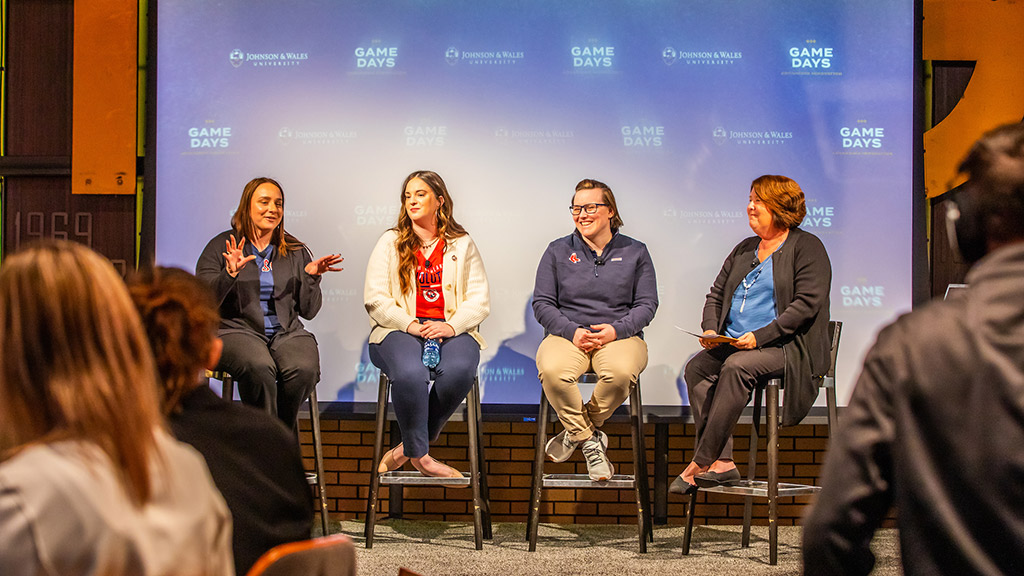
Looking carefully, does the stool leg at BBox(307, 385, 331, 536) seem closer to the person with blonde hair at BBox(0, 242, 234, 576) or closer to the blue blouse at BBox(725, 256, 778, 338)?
the blue blouse at BBox(725, 256, 778, 338)

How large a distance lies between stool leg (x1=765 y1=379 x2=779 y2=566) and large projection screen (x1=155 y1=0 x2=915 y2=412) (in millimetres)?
824

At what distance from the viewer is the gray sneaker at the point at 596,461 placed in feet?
12.7

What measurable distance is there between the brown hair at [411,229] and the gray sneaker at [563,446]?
3.02 ft

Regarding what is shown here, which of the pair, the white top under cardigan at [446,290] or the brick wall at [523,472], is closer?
the white top under cardigan at [446,290]

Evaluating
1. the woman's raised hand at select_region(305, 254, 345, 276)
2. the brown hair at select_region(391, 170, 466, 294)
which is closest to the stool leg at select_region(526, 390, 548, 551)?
the brown hair at select_region(391, 170, 466, 294)

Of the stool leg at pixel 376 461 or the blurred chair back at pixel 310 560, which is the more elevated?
the blurred chair back at pixel 310 560

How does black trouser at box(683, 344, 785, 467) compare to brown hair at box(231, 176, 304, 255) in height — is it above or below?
below

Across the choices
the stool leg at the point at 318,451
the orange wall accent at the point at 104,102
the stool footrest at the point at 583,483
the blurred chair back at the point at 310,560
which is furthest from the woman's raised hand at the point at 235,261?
the blurred chair back at the point at 310,560

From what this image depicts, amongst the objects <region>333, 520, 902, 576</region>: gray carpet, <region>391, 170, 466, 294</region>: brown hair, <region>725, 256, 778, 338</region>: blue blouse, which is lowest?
<region>333, 520, 902, 576</region>: gray carpet

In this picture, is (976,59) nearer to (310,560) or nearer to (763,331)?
(763,331)

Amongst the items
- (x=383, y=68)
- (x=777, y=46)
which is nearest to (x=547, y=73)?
(x=383, y=68)

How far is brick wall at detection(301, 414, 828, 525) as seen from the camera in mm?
4668

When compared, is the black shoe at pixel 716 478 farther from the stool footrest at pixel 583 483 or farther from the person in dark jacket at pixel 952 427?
the person in dark jacket at pixel 952 427

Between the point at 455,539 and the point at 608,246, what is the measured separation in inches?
58.4
